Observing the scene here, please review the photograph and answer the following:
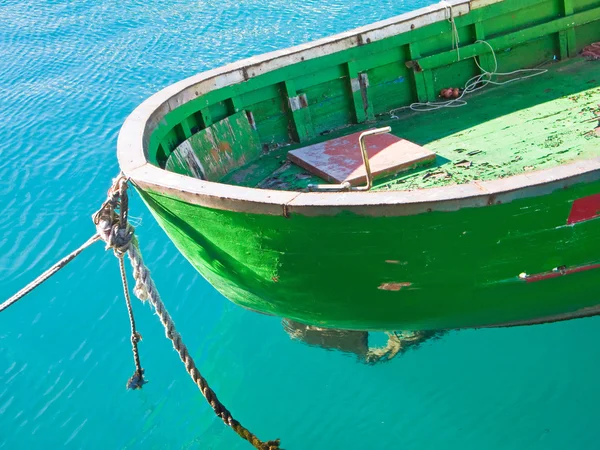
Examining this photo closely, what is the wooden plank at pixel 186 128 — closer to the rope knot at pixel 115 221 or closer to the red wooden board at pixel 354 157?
the red wooden board at pixel 354 157

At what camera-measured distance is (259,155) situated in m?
5.49

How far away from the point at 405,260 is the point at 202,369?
2.26 m

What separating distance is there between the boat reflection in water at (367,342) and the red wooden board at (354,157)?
1092 millimetres

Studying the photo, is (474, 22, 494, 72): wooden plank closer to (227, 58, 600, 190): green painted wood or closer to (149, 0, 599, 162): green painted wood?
(149, 0, 599, 162): green painted wood

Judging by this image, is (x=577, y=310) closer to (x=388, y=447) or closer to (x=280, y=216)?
(x=388, y=447)

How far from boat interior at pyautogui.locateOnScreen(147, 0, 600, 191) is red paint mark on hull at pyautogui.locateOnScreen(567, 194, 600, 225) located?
3.15ft

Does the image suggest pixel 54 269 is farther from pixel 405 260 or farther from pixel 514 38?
pixel 514 38

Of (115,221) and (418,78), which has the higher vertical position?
(115,221)

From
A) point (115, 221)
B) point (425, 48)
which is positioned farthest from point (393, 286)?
point (425, 48)

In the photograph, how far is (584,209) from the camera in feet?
12.2

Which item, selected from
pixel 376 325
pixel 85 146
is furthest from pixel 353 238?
pixel 85 146

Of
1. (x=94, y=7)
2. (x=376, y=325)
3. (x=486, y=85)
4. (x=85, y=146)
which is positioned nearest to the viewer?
(x=376, y=325)

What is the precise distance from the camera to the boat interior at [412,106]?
16.0 feet

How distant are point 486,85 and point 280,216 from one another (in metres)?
3.19
